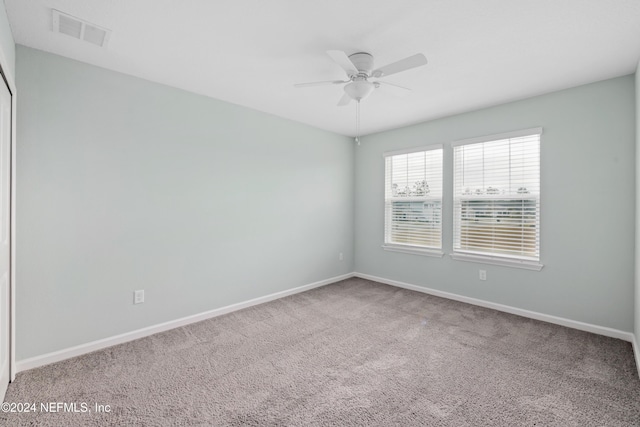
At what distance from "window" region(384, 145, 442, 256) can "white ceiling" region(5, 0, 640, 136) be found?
1.25m

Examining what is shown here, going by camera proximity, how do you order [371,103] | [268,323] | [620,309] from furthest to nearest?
1. [371,103]
2. [268,323]
3. [620,309]

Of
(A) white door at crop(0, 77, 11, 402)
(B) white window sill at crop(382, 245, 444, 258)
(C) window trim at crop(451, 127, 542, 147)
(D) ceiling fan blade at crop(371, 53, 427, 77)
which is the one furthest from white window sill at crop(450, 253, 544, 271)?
(A) white door at crop(0, 77, 11, 402)

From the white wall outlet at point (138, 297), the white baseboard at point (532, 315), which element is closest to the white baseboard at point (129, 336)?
the white wall outlet at point (138, 297)

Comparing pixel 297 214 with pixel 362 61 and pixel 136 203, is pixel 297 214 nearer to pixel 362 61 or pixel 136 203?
pixel 136 203

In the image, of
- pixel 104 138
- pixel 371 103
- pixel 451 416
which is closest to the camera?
pixel 451 416

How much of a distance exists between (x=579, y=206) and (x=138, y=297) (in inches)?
176

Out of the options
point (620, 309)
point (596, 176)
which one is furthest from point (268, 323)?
point (596, 176)

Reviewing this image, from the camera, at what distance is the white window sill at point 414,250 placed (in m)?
4.14

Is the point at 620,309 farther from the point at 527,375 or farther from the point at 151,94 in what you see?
the point at 151,94

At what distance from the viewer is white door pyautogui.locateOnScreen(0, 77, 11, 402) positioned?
193 cm

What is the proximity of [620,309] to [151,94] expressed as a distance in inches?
194

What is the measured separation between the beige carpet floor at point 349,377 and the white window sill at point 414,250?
1049 millimetres

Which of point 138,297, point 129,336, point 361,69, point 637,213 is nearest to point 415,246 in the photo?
point 637,213

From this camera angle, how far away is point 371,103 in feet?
11.5
